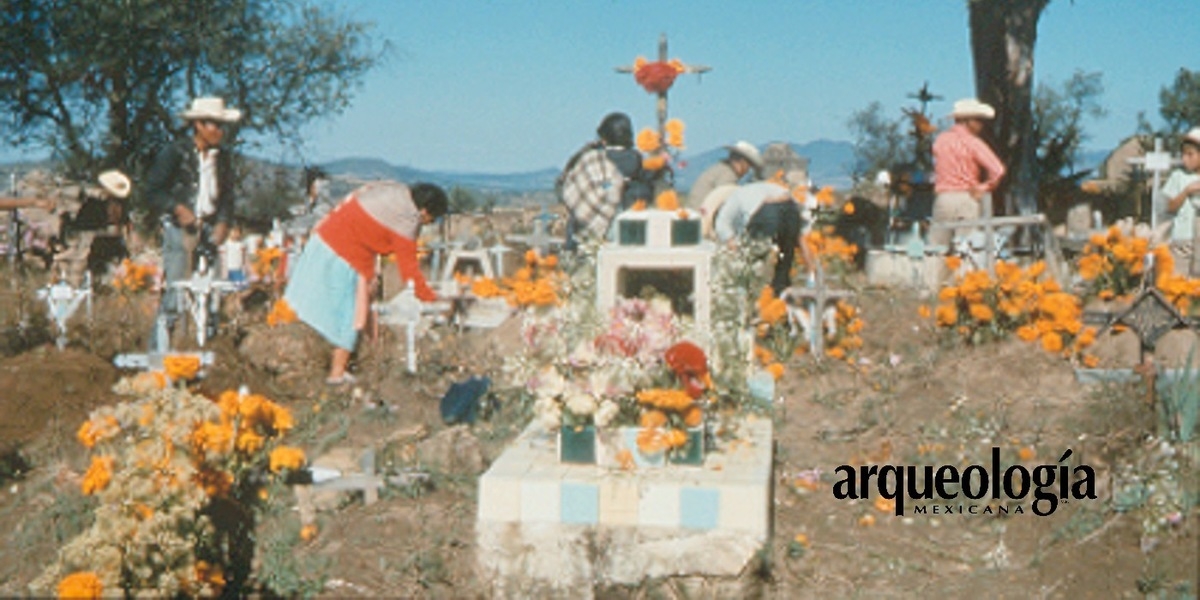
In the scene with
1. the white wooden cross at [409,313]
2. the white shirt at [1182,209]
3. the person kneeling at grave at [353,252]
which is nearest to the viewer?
the person kneeling at grave at [353,252]

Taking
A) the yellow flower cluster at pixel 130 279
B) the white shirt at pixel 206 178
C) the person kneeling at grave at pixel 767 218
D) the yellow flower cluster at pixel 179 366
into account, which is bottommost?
the yellow flower cluster at pixel 179 366

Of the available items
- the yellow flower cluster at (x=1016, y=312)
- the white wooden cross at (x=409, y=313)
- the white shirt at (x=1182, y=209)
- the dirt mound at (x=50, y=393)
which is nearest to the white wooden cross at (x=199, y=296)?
the dirt mound at (x=50, y=393)

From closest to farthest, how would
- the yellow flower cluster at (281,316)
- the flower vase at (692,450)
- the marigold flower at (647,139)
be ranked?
1. the flower vase at (692,450)
2. the marigold flower at (647,139)
3. the yellow flower cluster at (281,316)

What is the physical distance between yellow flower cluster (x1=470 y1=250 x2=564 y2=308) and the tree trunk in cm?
667

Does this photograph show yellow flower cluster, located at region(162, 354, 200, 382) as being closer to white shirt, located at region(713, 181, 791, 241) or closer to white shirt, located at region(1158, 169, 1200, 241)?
white shirt, located at region(713, 181, 791, 241)

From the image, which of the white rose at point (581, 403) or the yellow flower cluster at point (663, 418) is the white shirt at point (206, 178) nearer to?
the white rose at point (581, 403)

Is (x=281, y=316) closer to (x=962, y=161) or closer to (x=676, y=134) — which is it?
(x=676, y=134)

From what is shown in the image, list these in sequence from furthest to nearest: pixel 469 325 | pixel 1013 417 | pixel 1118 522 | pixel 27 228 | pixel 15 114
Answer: pixel 15 114
pixel 27 228
pixel 469 325
pixel 1013 417
pixel 1118 522

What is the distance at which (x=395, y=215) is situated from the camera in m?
7.45

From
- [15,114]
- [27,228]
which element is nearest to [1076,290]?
[27,228]

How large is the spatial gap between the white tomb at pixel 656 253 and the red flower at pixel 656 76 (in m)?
2.84

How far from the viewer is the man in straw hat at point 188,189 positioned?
854 centimetres

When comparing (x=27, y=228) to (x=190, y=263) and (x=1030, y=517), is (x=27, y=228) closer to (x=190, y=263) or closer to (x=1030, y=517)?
(x=190, y=263)

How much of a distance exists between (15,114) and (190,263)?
11069 mm
